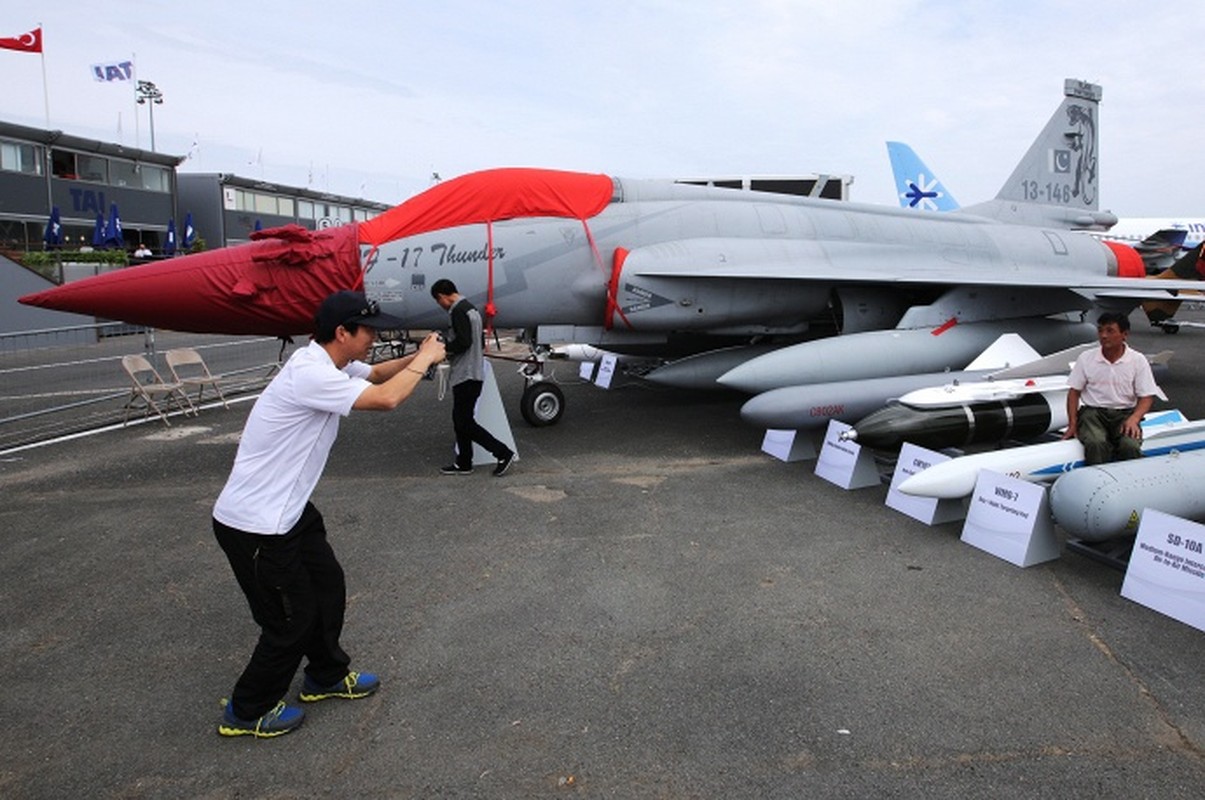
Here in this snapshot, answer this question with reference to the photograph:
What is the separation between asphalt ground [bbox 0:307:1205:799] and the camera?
297cm

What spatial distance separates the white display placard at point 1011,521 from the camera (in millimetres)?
4867

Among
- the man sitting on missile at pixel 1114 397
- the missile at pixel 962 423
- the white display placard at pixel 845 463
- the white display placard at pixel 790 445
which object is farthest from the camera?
the white display placard at pixel 790 445

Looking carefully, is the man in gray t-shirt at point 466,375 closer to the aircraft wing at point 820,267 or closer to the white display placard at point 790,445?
the aircraft wing at point 820,267

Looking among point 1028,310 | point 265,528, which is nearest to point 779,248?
point 1028,310

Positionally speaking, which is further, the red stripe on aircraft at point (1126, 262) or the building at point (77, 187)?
the building at point (77, 187)

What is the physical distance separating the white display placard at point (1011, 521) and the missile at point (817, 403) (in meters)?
2.14

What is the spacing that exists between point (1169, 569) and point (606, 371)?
846 centimetres

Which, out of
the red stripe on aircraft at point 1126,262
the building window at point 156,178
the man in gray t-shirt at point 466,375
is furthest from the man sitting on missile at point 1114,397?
the building window at point 156,178

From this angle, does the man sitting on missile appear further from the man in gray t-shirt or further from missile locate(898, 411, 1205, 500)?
the man in gray t-shirt

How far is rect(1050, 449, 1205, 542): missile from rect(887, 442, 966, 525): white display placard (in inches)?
35.3

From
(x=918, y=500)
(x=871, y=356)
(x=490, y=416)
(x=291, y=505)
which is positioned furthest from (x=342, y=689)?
(x=871, y=356)

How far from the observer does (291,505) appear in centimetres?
307

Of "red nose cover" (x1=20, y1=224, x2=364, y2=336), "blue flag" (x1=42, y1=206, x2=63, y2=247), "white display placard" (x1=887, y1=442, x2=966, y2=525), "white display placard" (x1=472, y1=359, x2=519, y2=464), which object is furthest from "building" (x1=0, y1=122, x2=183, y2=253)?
"white display placard" (x1=887, y1=442, x2=966, y2=525)

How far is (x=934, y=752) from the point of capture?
120 inches
